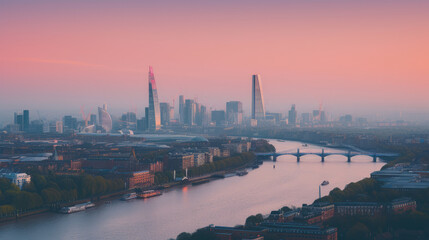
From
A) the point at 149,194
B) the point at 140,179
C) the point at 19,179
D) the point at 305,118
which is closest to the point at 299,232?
the point at 149,194

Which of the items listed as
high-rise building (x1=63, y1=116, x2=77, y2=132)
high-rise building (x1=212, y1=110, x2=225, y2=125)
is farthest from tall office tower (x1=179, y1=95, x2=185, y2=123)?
high-rise building (x1=63, y1=116, x2=77, y2=132)

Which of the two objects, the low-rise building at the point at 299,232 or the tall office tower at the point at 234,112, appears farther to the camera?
the tall office tower at the point at 234,112

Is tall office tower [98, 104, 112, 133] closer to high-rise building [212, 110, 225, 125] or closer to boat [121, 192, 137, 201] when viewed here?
high-rise building [212, 110, 225, 125]

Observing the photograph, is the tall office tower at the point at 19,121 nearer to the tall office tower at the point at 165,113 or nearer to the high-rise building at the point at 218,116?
the tall office tower at the point at 165,113

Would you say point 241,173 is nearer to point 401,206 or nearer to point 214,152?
point 214,152

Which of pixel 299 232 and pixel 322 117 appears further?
pixel 322 117

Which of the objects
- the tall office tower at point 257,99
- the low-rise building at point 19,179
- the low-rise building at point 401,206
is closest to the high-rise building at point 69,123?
the tall office tower at point 257,99

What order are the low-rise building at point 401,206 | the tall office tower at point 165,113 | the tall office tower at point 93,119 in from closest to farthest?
the low-rise building at point 401,206, the tall office tower at point 93,119, the tall office tower at point 165,113
